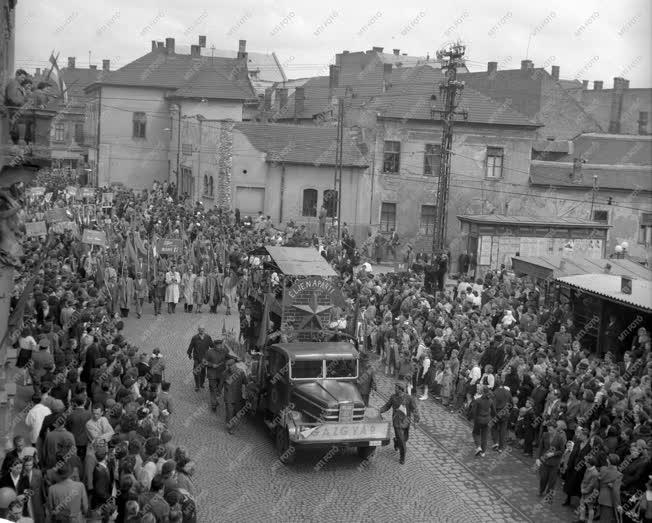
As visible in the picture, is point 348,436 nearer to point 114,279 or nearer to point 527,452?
point 527,452

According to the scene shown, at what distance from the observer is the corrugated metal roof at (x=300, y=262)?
698 inches

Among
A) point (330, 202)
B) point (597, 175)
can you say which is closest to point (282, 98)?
point (330, 202)

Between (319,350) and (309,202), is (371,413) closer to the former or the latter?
(319,350)

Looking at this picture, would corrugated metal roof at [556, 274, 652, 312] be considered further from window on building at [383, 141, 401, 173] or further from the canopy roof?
window on building at [383, 141, 401, 173]

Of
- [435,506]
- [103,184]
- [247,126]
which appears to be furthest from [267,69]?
[435,506]

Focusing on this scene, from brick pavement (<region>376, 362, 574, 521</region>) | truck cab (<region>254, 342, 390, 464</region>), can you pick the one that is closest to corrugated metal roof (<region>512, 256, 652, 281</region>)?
brick pavement (<region>376, 362, 574, 521</region>)

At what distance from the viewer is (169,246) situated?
27266mm

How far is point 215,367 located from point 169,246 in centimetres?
1056

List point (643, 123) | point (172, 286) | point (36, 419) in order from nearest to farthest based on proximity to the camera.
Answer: point (36, 419), point (172, 286), point (643, 123)

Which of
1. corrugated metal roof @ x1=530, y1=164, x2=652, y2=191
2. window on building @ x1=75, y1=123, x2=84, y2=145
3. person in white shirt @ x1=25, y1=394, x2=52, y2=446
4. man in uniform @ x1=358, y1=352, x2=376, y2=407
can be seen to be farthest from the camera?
window on building @ x1=75, y1=123, x2=84, y2=145

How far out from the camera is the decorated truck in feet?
47.4

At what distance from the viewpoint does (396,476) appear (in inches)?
574

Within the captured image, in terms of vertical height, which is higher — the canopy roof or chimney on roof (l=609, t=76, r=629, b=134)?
chimney on roof (l=609, t=76, r=629, b=134)

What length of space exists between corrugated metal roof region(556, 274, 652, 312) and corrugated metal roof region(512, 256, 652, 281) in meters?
1.75
